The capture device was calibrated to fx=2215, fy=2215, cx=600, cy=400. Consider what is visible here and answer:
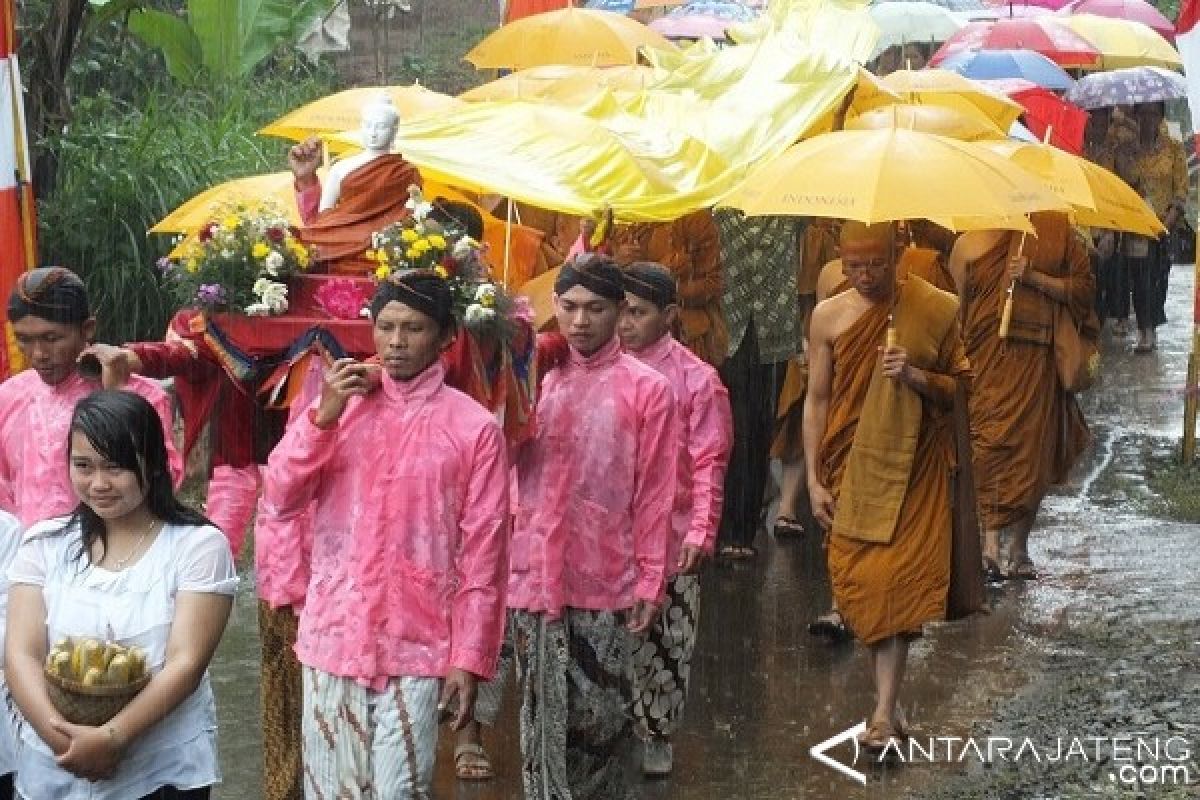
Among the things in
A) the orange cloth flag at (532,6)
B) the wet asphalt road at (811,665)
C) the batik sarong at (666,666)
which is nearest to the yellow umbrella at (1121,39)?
the orange cloth flag at (532,6)

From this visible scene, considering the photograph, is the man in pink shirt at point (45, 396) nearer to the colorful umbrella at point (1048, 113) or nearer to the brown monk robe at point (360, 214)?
the brown monk robe at point (360, 214)

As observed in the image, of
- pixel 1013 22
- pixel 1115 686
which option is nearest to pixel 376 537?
pixel 1115 686

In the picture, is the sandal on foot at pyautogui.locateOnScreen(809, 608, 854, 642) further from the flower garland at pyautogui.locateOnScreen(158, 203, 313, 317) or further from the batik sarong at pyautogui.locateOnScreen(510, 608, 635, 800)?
the flower garland at pyautogui.locateOnScreen(158, 203, 313, 317)

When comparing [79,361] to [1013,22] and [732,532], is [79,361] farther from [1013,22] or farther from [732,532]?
[1013,22]

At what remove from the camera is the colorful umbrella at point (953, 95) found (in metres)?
12.5

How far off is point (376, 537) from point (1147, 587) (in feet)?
19.6

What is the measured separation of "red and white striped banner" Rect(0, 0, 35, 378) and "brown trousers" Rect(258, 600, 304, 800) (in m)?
1.96

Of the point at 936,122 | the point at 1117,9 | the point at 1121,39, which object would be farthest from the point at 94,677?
the point at 1117,9

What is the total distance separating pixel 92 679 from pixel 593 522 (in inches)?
107

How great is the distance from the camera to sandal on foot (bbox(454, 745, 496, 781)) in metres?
7.56

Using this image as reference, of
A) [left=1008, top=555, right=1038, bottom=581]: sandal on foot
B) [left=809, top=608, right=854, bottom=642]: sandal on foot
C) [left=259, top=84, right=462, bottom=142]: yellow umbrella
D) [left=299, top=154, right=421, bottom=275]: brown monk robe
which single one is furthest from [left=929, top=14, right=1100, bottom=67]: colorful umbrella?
[left=299, top=154, right=421, bottom=275]: brown monk robe

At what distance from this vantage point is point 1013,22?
59.2ft

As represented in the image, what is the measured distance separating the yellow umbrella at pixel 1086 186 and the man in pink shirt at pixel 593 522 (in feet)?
11.7

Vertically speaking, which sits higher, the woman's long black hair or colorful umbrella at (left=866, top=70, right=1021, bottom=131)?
the woman's long black hair
